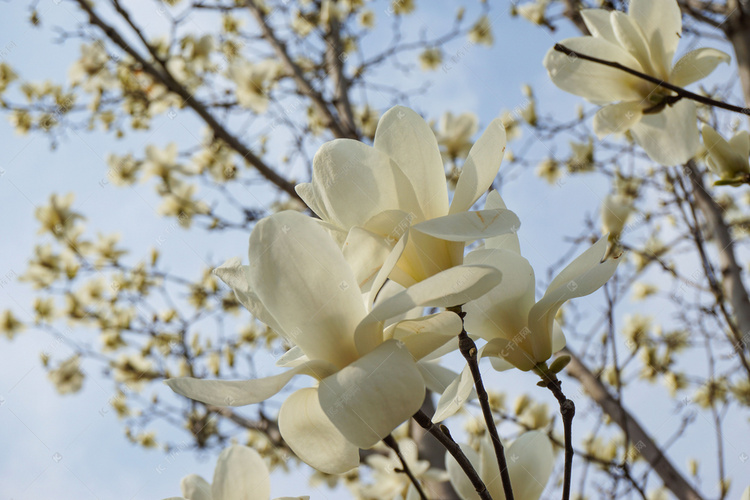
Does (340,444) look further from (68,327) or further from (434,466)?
(68,327)

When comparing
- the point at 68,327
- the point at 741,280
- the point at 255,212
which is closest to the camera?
the point at 741,280

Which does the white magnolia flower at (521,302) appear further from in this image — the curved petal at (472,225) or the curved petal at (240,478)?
the curved petal at (240,478)

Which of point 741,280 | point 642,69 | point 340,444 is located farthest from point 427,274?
point 741,280

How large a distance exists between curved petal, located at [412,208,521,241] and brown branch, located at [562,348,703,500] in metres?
1.16

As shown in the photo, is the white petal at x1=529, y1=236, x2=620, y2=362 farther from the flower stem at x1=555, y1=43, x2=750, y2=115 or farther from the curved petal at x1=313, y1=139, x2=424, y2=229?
the flower stem at x1=555, y1=43, x2=750, y2=115

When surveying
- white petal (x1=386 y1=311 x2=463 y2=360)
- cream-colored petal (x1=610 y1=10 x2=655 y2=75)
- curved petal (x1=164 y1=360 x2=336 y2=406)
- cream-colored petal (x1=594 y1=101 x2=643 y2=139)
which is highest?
cream-colored petal (x1=610 y1=10 x2=655 y2=75)

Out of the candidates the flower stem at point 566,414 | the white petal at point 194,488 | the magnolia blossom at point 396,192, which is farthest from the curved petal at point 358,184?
the white petal at point 194,488

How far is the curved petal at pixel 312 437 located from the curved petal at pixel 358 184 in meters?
0.16

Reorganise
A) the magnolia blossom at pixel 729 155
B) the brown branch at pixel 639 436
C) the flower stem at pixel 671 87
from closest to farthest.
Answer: the flower stem at pixel 671 87, the magnolia blossom at pixel 729 155, the brown branch at pixel 639 436

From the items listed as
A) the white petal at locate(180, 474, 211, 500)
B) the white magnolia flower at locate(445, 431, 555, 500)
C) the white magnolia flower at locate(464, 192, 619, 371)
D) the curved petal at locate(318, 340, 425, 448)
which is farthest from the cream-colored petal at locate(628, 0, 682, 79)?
the white petal at locate(180, 474, 211, 500)

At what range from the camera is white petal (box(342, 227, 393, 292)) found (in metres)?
0.45

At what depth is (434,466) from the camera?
1.78 m

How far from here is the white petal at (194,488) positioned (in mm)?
625

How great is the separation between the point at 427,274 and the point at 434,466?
149cm
